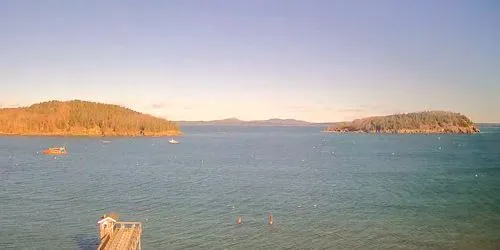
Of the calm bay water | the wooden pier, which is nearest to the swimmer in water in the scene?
the calm bay water

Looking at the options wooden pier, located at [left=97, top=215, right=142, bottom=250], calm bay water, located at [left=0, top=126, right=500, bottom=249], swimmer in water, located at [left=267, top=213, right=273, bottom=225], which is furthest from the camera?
swimmer in water, located at [left=267, top=213, right=273, bottom=225]

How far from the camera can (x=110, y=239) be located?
36656 mm

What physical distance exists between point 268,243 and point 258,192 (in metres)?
27.8

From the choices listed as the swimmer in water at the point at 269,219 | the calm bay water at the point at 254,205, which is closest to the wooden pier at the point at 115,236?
the calm bay water at the point at 254,205

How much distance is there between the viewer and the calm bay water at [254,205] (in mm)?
45031

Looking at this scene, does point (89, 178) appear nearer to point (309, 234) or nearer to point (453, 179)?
point (309, 234)

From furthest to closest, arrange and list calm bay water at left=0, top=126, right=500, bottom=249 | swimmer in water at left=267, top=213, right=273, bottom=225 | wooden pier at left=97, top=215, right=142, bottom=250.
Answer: swimmer in water at left=267, top=213, right=273, bottom=225 → calm bay water at left=0, top=126, right=500, bottom=249 → wooden pier at left=97, top=215, right=142, bottom=250

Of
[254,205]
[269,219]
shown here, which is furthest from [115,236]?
[254,205]

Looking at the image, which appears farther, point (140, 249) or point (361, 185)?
point (361, 185)

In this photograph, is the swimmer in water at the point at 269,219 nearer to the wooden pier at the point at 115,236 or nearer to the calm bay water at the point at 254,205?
the calm bay water at the point at 254,205

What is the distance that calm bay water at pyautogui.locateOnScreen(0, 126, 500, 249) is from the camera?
45.0 m

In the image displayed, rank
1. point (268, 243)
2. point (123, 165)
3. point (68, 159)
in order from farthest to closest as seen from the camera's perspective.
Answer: point (68, 159) < point (123, 165) < point (268, 243)

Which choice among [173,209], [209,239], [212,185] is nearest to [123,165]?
[212,185]

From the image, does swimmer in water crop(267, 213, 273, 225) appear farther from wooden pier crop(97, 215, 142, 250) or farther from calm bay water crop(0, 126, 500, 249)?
wooden pier crop(97, 215, 142, 250)
